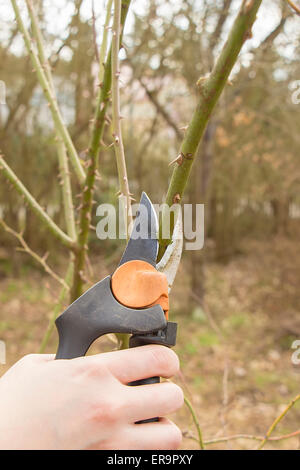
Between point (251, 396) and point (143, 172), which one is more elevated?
point (143, 172)

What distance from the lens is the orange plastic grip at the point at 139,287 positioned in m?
0.68

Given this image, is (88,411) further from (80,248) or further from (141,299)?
(80,248)

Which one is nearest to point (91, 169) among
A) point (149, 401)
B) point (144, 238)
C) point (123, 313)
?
point (144, 238)

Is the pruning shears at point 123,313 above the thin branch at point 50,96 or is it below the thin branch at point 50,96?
below

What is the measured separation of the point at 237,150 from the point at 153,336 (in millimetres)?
7331

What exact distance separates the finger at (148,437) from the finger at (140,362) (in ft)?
0.22

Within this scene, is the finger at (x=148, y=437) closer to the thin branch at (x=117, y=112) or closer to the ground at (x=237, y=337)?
the thin branch at (x=117, y=112)

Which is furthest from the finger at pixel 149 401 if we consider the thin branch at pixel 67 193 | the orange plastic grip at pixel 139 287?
the thin branch at pixel 67 193

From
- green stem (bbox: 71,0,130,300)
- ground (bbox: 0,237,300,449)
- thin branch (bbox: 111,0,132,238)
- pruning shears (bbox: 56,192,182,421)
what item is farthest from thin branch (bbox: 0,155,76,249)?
ground (bbox: 0,237,300,449)

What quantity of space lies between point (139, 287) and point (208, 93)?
1.08 ft

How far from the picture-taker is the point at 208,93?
2.30 feet
